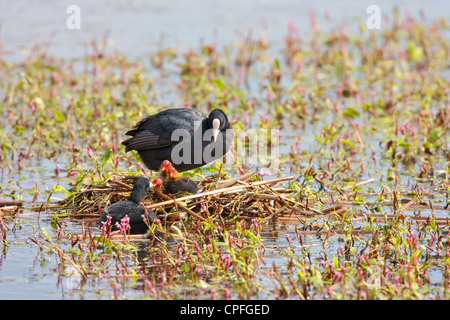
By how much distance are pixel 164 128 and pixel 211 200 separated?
1.00m

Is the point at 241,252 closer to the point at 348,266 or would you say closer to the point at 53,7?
the point at 348,266

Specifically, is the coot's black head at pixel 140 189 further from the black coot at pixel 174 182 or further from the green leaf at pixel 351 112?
the green leaf at pixel 351 112

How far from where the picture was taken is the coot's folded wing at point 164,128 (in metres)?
7.37

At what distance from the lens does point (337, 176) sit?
8.27 meters

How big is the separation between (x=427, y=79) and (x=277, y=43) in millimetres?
3466

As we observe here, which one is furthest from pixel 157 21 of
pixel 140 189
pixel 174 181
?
pixel 140 189

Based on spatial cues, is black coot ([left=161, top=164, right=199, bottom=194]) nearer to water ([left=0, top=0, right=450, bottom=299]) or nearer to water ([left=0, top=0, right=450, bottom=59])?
water ([left=0, top=0, right=450, bottom=299])

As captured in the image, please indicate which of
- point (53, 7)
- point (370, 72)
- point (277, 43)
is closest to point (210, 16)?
point (277, 43)

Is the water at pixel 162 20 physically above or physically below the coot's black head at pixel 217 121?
above

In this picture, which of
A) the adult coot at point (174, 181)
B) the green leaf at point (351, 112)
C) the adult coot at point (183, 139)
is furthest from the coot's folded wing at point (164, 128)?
the green leaf at point (351, 112)

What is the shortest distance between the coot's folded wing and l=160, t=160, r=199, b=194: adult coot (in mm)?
427

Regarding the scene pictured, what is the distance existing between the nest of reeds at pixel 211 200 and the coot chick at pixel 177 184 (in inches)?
2.6

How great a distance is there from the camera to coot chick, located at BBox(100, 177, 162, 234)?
629 centimetres
